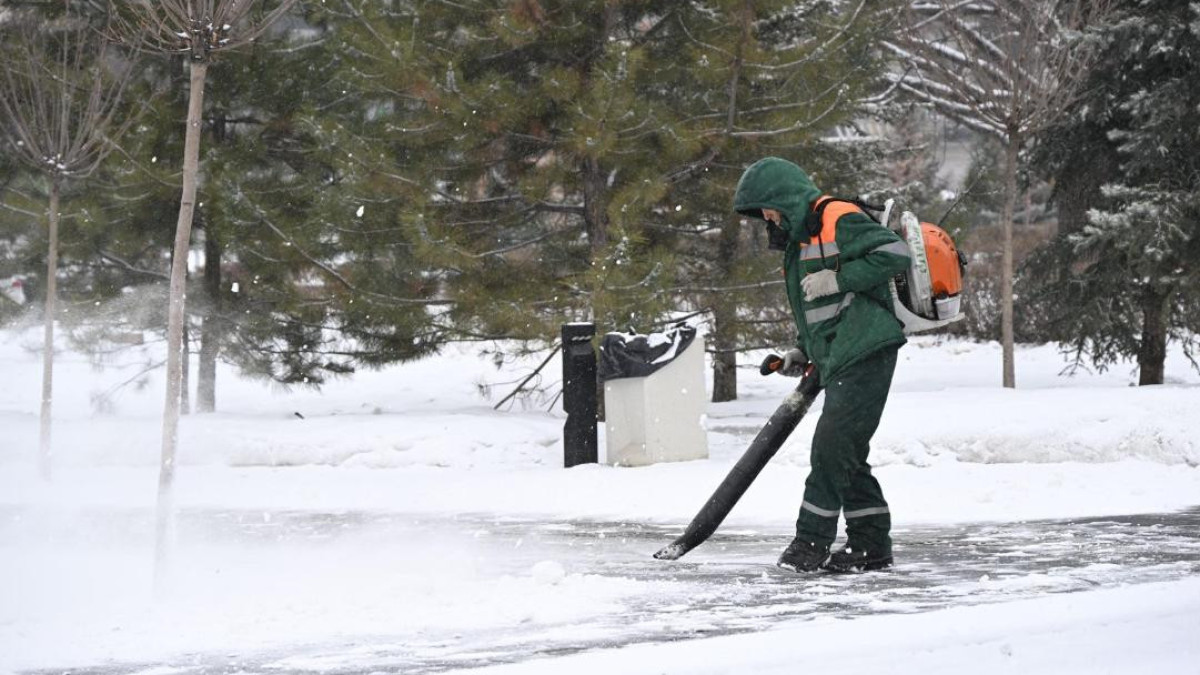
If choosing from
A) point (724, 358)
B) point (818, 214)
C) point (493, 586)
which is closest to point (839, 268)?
point (818, 214)

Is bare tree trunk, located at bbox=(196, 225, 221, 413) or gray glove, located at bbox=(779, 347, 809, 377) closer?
gray glove, located at bbox=(779, 347, 809, 377)

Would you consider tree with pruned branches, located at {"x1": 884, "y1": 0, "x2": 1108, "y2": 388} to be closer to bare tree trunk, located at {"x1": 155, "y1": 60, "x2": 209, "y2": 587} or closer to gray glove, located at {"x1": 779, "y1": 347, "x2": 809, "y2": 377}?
gray glove, located at {"x1": 779, "y1": 347, "x2": 809, "y2": 377}

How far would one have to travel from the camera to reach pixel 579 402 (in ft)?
37.3

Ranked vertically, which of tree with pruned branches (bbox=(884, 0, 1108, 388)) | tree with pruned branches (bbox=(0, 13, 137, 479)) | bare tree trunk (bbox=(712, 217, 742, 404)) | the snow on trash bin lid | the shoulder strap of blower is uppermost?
tree with pruned branches (bbox=(884, 0, 1108, 388))

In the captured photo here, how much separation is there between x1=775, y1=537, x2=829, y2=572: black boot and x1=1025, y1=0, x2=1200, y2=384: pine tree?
10.4 m

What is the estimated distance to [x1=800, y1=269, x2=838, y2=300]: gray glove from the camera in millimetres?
5906

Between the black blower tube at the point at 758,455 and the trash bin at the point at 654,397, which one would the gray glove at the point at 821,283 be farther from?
the trash bin at the point at 654,397

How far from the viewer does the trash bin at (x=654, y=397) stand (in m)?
11.1

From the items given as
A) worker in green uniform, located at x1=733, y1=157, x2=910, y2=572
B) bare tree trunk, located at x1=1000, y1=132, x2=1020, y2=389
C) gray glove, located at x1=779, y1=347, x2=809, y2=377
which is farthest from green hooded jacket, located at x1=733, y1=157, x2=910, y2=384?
bare tree trunk, located at x1=1000, y1=132, x2=1020, y2=389

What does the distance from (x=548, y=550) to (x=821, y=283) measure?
239 centimetres

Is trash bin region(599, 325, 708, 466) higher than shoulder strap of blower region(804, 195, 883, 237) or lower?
lower

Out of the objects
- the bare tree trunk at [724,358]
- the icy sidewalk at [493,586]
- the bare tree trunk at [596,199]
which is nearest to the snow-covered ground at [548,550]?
the icy sidewalk at [493,586]

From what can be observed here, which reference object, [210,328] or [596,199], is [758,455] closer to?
[596,199]

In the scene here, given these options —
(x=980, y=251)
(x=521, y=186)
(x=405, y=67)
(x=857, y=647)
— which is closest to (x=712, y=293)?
(x=521, y=186)
